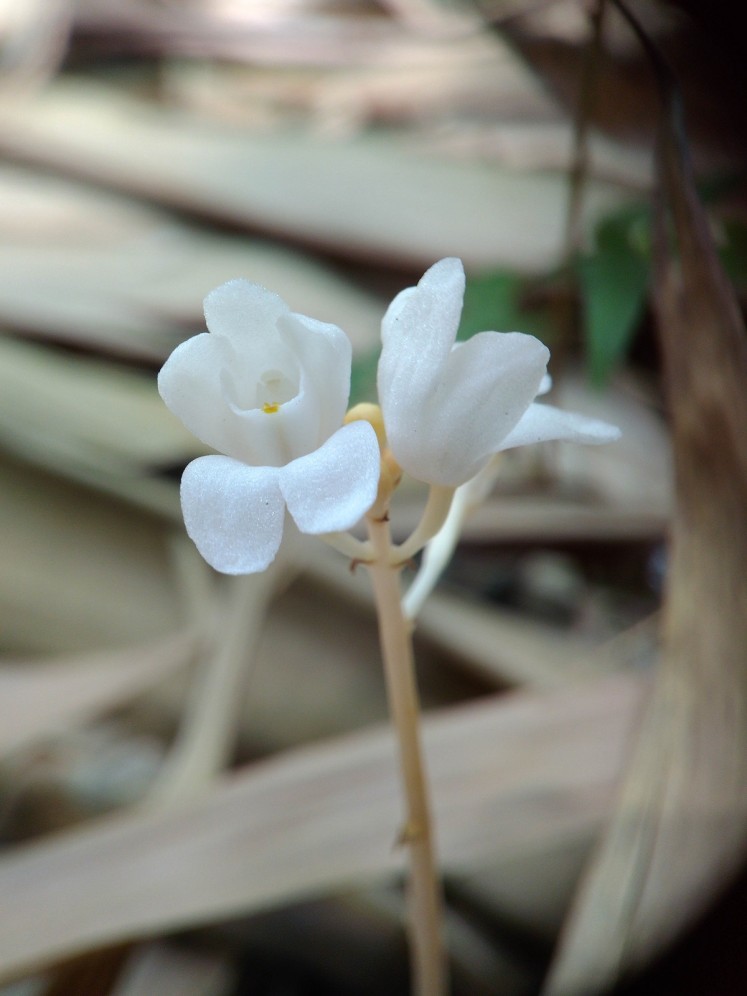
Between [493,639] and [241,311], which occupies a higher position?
[241,311]

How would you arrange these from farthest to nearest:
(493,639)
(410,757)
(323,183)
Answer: (323,183) → (493,639) → (410,757)

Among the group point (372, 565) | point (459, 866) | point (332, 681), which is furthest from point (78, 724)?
point (372, 565)

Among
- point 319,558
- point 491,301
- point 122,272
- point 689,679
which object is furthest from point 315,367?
point 122,272

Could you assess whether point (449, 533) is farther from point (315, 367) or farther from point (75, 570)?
point (75, 570)

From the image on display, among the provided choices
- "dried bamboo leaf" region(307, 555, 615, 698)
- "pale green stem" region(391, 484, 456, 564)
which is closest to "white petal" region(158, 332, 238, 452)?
"pale green stem" region(391, 484, 456, 564)

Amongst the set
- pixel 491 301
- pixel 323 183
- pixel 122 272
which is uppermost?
pixel 323 183

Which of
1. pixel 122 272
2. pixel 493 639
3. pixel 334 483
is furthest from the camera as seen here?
pixel 122 272
